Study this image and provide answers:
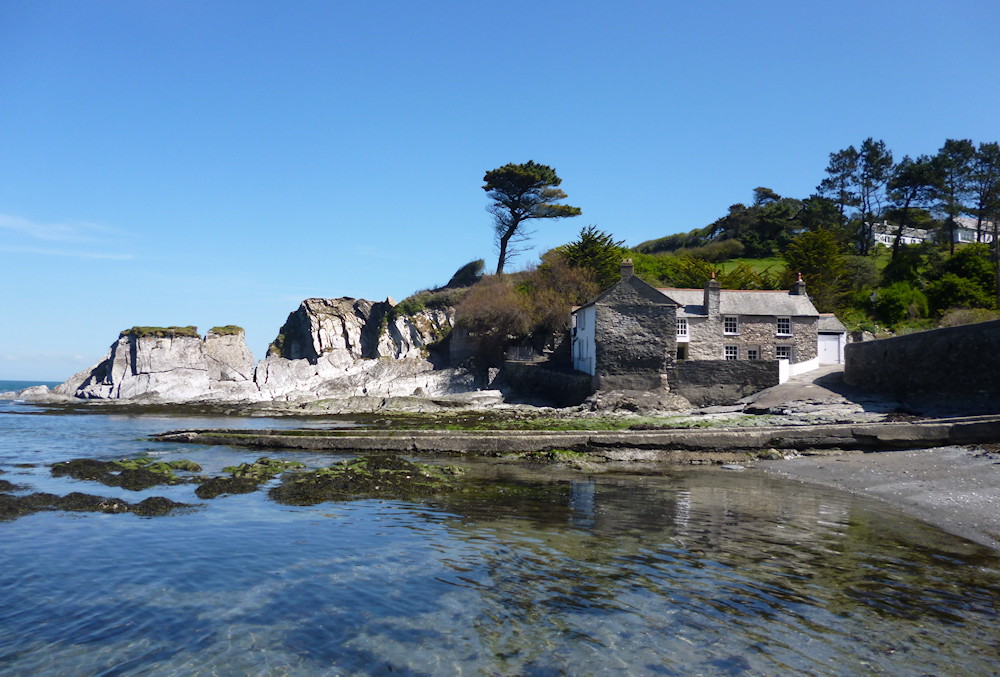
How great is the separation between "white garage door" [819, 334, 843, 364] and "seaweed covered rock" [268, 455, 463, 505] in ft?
86.9

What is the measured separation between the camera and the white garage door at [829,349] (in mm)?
36688

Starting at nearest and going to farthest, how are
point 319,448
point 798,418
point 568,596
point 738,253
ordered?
point 568,596
point 319,448
point 798,418
point 738,253

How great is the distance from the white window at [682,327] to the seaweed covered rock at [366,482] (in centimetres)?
2161

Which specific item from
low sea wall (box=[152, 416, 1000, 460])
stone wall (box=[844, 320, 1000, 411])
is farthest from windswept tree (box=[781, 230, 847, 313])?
low sea wall (box=[152, 416, 1000, 460])

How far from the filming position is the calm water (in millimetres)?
6148

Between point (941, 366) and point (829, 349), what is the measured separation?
1462cm

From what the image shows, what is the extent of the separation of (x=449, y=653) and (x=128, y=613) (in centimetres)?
350

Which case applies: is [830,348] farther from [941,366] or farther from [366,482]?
[366,482]

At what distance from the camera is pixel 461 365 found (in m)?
47.5

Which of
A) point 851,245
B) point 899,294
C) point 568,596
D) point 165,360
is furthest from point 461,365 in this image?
point 568,596

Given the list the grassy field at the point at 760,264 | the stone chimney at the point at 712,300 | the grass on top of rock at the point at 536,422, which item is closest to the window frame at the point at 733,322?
the stone chimney at the point at 712,300

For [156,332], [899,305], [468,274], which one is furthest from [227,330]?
[899,305]

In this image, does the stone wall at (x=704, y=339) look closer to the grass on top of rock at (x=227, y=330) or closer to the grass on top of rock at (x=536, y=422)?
the grass on top of rock at (x=536, y=422)

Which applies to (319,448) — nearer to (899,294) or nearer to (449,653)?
(449,653)
